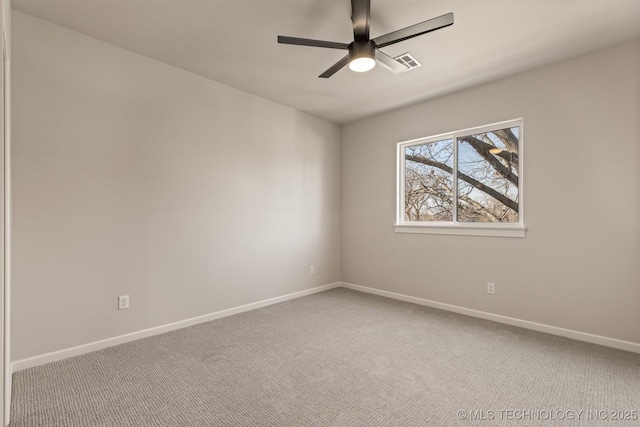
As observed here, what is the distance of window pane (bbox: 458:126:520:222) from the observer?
11.2ft

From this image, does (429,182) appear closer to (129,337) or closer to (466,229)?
(466,229)

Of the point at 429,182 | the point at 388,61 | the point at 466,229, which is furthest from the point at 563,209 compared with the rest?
the point at 388,61

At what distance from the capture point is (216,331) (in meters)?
3.10

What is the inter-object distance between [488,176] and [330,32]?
7.61 feet

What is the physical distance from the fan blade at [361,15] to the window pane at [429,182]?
87.0 inches

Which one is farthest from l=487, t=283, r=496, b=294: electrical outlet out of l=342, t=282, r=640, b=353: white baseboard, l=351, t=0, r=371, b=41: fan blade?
l=351, t=0, r=371, b=41: fan blade

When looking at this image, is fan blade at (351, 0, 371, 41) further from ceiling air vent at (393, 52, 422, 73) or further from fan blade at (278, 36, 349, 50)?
ceiling air vent at (393, 52, 422, 73)

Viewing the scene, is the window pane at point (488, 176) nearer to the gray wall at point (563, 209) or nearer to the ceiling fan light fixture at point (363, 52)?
A: the gray wall at point (563, 209)

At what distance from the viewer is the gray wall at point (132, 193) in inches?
94.5

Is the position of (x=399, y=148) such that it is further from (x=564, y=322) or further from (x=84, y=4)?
(x=84, y=4)

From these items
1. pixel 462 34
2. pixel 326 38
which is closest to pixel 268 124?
pixel 326 38

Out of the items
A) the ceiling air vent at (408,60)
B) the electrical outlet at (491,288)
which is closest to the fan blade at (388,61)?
the ceiling air vent at (408,60)

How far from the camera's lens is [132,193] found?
2885 mm

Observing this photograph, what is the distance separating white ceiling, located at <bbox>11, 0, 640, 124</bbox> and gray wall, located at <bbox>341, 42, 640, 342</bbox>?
267 millimetres
